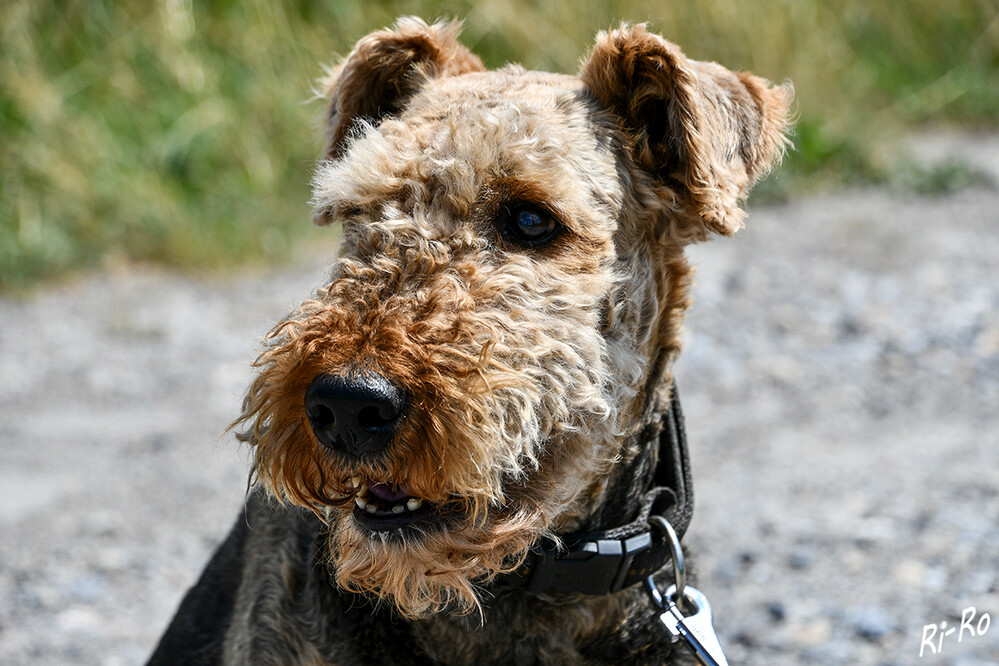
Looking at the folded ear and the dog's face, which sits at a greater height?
the folded ear

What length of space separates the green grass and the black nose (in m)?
4.94

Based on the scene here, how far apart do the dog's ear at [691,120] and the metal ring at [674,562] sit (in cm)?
68

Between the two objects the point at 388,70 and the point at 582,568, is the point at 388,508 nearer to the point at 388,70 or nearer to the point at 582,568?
the point at 582,568

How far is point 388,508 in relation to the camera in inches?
78.1

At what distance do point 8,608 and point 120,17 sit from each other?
5.30 m

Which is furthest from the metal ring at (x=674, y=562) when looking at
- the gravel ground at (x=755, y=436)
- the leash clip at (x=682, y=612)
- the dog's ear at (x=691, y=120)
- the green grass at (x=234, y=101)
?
the green grass at (x=234, y=101)

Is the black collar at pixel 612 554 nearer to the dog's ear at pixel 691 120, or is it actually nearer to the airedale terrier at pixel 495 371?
the airedale terrier at pixel 495 371

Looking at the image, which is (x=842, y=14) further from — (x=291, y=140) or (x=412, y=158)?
(x=412, y=158)

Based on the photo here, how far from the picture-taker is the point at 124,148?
23.3 feet

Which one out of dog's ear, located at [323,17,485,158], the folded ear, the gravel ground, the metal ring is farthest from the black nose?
dog's ear, located at [323,17,485,158]

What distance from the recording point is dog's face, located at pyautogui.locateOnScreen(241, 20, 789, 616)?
1860 millimetres

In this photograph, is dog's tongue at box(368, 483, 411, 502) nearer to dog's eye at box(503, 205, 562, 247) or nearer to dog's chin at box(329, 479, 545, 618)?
dog's chin at box(329, 479, 545, 618)

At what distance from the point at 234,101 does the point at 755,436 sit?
477cm

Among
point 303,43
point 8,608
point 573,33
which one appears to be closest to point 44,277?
point 303,43
